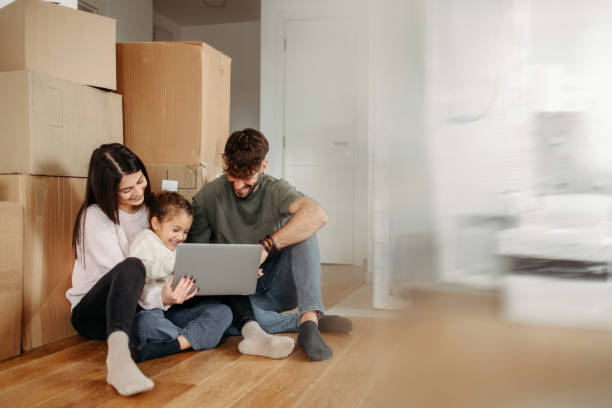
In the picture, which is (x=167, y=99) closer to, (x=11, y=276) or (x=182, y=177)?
(x=182, y=177)

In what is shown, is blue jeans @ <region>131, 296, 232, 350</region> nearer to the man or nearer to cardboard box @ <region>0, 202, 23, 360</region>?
the man

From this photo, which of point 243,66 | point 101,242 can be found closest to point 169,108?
point 101,242

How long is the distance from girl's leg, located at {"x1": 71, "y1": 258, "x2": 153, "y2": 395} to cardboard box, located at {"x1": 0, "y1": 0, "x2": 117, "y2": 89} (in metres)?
0.69

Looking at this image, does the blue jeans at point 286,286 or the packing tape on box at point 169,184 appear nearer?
the blue jeans at point 286,286

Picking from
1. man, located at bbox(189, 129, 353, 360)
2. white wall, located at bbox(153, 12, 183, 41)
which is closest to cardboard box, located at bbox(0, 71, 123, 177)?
man, located at bbox(189, 129, 353, 360)

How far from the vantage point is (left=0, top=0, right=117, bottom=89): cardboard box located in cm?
150

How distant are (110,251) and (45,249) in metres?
0.22

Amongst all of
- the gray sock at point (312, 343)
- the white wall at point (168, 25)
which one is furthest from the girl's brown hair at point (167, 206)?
the white wall at point (168, 25)

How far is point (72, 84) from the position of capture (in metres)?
1.62

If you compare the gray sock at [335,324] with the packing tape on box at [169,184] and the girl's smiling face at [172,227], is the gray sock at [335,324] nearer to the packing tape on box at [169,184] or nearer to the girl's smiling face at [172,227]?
the girl's smiling face at [172,227]

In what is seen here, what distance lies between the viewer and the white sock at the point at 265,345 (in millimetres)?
1392

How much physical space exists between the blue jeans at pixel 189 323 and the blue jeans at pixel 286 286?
5.2 inches

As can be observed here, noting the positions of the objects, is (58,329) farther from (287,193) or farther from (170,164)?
(287,193)

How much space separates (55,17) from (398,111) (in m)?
1.69
